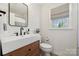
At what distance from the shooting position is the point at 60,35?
1.50m

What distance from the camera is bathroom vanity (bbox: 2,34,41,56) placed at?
0.96 meters

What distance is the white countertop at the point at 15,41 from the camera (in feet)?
3.08

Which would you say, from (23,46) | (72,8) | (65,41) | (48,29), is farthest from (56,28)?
(23,46)

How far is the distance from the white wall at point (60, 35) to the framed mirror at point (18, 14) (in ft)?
1.02

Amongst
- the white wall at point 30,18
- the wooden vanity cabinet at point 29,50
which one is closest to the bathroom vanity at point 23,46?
the wooden vanity cabinet at point 29,50

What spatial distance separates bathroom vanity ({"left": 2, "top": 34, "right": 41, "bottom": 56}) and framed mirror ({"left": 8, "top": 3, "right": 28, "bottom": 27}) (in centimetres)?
25

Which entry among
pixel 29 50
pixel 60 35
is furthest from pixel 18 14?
pixel 60 35

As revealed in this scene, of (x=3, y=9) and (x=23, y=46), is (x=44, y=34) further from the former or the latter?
(x=3, y=9)

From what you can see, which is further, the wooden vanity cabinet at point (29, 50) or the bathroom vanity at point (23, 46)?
the wooden vanity cabinet at point (29, 50)

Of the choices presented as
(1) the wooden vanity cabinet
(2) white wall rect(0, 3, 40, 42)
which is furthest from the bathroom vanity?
(2) white wall rect(0, 3, 40, 42)

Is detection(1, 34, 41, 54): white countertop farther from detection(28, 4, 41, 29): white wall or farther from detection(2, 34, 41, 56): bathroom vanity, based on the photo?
detection(28, 4, 41, 29): white wall

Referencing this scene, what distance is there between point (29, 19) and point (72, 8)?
2.73ft

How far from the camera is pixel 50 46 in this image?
1.44 m

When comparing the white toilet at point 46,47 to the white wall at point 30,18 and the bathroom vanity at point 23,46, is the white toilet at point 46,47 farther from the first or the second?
the white wall at point 30,18
